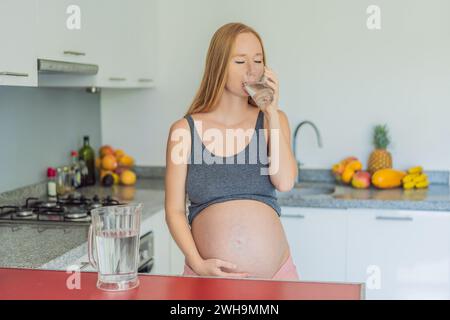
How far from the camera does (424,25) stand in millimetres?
3305

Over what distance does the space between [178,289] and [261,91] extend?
0.65 m

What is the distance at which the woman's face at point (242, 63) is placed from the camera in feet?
6.16

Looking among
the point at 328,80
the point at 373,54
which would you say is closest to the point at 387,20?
the point at 373,54

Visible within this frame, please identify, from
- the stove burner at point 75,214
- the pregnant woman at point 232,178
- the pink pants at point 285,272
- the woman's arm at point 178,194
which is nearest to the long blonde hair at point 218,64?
the pregnant woman at point 232,178

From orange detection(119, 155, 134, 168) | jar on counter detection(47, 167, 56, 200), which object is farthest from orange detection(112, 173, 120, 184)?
jar on counter detection(47, 167, 56, 200)

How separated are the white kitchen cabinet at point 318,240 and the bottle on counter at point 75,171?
105 centimetres

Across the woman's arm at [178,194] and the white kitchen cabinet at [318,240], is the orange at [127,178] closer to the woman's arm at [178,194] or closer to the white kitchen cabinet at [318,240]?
the white kitchen cabinet at [318,240]

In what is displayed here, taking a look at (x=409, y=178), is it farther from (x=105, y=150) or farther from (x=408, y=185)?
(x=105, y=150)

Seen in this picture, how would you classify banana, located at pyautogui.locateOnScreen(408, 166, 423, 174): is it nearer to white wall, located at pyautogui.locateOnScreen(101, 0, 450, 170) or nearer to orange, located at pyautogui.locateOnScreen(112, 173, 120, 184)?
white wall, located at pyautogui.locateOnScreen(101, 0, 450, 170)

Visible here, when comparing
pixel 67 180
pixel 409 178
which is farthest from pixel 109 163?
pixel 409 178

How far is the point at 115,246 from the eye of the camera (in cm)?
142
